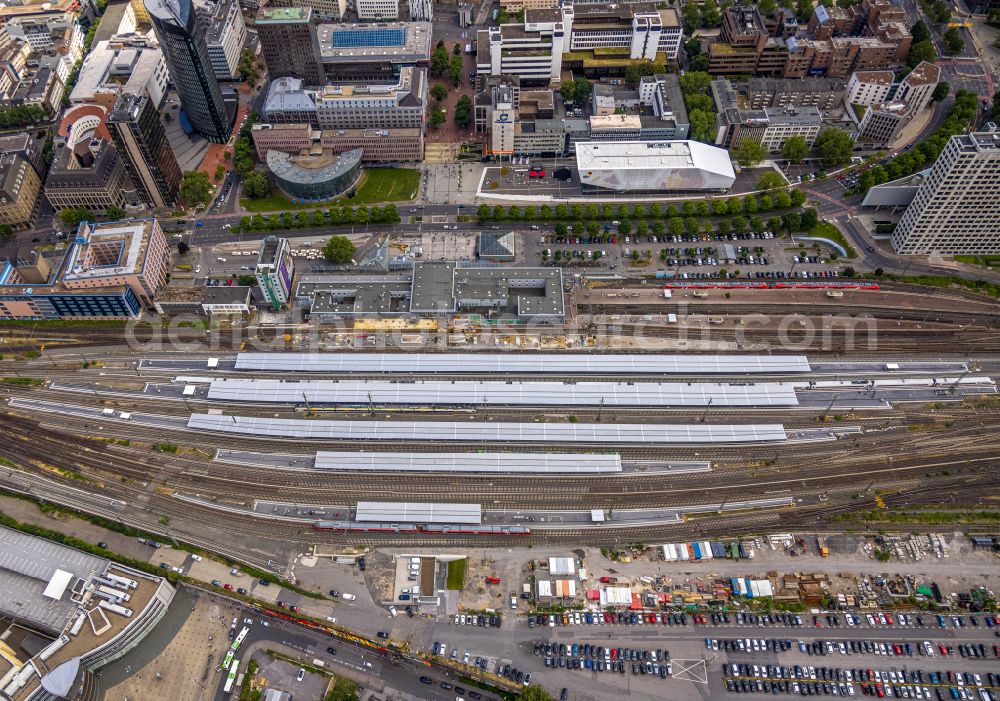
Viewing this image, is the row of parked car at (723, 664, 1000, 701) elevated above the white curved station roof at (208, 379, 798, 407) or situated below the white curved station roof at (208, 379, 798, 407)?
below

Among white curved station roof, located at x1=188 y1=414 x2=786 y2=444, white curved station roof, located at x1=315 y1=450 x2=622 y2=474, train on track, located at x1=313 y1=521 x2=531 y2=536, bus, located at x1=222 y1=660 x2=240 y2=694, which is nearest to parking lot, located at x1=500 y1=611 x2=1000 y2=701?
train on track, located at x1=313 y1=521 x2=531 y2=536

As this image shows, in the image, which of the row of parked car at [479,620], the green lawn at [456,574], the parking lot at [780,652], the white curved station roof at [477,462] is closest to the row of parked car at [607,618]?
the parking lot at [780,652]

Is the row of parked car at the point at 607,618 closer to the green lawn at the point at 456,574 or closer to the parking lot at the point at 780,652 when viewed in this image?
the parking lot at the point at 780,652

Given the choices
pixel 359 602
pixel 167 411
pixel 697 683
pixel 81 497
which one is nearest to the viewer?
pixel 697 683

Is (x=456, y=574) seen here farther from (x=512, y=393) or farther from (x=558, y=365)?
(x=558, y=365)

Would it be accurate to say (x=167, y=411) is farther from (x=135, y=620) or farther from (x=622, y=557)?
(x=622, y=557)

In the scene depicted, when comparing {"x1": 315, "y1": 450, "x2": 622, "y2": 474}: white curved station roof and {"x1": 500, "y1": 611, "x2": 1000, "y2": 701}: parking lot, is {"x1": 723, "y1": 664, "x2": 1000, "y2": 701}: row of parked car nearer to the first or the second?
{"x1": 500, "y1": 611, "x2": 1000, "y2": 701}: parking lot

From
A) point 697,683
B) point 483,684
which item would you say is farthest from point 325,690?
point 697,683

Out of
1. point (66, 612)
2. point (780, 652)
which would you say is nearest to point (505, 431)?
point (780, 652)
